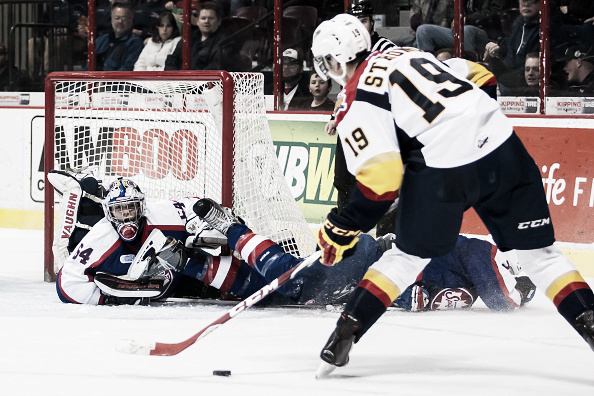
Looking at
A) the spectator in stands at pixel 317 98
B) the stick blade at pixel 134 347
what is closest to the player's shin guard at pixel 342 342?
the stick blade at pixel 134 347

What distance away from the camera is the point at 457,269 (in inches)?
163

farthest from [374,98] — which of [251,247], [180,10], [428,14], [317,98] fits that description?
[180,10]

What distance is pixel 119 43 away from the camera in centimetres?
774

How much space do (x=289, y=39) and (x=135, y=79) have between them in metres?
2.04

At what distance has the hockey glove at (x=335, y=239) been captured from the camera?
9.75 feet

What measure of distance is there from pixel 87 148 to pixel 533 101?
2.52 meters

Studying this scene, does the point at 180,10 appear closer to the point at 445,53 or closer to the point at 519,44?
the point at 445,53

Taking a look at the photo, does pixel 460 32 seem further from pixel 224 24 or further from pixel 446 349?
pixel 446 349

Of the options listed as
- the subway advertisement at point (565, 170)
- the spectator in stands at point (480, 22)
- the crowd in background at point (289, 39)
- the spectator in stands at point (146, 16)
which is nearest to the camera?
the subway advertisement at point (565, 170)

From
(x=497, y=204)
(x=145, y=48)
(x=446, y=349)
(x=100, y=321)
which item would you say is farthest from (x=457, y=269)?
(x=145, y=48)

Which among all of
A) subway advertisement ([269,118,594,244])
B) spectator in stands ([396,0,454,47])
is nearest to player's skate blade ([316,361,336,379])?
subway advertisement ([269,118,594,244])

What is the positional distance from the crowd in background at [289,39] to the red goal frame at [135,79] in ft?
2.65

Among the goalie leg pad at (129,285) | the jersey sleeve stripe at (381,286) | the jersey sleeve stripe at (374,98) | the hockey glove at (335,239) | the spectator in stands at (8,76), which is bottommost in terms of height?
the goalie leg pad at (129,285)

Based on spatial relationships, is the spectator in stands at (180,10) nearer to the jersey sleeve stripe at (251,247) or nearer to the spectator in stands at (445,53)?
the spectator in stands at (445,53)
